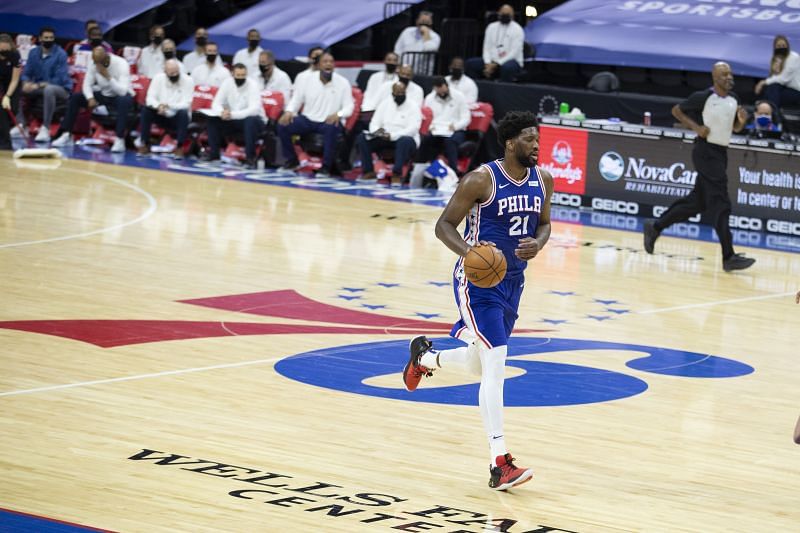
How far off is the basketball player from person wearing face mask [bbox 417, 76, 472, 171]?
13263 mm

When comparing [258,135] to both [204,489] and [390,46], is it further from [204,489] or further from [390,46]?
[204,489]

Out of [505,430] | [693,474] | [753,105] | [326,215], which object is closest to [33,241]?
[326,215]

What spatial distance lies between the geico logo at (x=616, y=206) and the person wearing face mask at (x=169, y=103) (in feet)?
22.5

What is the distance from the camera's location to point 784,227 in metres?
17.9

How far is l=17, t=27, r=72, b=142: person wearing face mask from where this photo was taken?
23.3 meters

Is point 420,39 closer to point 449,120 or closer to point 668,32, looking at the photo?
point 449,120

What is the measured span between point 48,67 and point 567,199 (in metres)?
9.32

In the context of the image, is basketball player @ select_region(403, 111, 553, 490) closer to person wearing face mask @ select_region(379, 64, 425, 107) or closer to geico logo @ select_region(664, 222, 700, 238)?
geico logo @ select_region(664, 222, 700, 238)

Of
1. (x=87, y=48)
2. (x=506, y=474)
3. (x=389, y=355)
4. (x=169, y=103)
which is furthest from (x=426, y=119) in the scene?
(x=506, y=474)

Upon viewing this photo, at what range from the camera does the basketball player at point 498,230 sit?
712 centimetres

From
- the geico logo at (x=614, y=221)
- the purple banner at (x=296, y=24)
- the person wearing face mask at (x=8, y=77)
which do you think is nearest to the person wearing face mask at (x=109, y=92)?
the person wearing face mask at (x=8, y=77)

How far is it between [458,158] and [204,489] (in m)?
14.8

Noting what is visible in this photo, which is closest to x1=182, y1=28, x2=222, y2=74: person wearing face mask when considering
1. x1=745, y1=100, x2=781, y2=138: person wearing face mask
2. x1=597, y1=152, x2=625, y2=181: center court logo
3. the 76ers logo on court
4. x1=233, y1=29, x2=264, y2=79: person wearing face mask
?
x1=233, y1=29, x2=264, y2=79: person wearing face mask

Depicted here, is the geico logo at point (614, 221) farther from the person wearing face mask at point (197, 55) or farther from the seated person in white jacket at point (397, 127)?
the person wearing face mask at point (197, 55)
